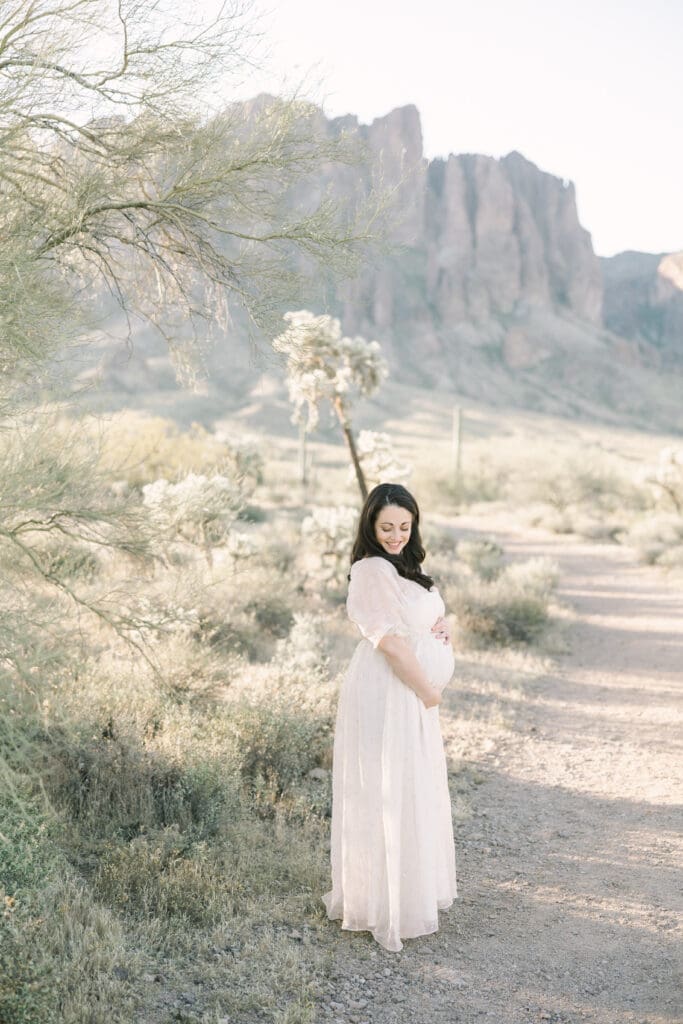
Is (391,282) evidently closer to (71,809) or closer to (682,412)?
(682,412)

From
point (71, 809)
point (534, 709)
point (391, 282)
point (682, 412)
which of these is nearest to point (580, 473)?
point (534, 709)

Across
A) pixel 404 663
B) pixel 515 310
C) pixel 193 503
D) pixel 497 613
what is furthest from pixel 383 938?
pixel 515 310

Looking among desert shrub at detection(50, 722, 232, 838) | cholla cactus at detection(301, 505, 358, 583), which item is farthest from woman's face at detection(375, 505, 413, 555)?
cholla cactus at detection(301, 505, 358, 583)

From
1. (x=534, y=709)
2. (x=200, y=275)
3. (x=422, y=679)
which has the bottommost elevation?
(x=534, y=709)

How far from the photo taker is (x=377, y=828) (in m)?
3.92

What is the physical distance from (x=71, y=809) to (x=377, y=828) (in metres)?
1.92

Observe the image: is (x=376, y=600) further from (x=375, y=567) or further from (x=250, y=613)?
(x=250, y=613)

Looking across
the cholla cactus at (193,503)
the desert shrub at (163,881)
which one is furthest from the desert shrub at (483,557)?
the desert shrub at (163,881)

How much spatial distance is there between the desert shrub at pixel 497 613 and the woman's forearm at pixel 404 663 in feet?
21.1

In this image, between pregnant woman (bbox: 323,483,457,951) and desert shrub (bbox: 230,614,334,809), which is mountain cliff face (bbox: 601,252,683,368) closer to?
desert shrub (bbox: 230,614,334,809)

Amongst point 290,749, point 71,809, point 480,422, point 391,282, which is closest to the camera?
point 71,809

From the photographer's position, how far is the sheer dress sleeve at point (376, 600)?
3.87 m

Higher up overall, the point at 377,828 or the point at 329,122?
the point at 329,122

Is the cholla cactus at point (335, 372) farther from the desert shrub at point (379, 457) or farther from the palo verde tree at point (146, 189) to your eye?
the palo verde tree at point (146, 189)
